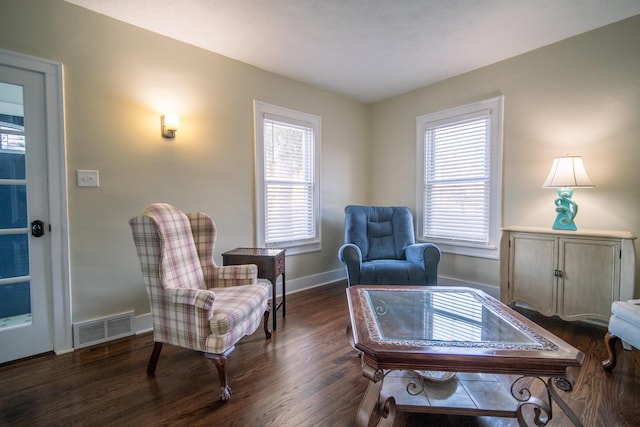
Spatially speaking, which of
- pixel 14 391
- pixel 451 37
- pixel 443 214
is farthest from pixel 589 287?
pixel 14 391

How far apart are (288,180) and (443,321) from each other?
2.32m

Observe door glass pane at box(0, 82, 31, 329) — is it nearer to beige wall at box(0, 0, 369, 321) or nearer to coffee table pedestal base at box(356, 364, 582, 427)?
beige wall at box(0, 0, 369, 321)

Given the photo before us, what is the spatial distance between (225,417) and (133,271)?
1.52m

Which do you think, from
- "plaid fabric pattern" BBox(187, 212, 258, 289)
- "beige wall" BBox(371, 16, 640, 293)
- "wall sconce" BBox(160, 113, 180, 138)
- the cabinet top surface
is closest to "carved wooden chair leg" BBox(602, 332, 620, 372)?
the cabinet top surface

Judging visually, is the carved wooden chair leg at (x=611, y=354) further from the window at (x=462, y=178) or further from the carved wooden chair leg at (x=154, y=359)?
the carved wooden chair leg at (x=154, y=359)

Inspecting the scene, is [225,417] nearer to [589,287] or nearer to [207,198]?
[207,198]

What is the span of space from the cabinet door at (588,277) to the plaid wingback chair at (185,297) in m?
2.45

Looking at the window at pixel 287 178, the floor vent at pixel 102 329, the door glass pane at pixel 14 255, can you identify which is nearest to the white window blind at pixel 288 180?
the window at pixel 287 178

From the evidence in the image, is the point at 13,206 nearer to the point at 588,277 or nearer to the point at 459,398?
the point at 459,398

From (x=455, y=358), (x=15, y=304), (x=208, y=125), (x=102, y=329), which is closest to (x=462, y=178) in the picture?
(x=455, y=358)

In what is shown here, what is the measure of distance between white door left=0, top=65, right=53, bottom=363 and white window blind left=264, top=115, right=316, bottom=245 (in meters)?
1.80

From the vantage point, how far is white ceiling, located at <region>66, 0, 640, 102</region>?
208cm

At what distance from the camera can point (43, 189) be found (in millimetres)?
1996

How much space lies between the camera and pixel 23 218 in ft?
6.39
